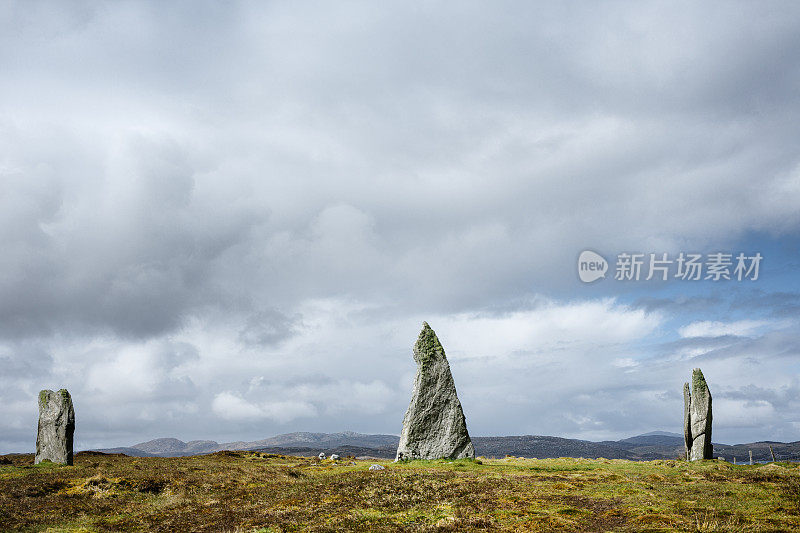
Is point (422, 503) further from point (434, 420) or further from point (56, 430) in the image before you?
point (56, 430)

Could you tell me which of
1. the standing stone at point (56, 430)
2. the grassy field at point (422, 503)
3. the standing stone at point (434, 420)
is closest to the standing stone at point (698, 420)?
the grassy field at point (422, 503)

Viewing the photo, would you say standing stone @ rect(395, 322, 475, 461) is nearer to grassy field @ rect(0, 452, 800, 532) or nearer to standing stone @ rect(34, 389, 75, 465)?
grassy field @ rect(0, 452, 800, 532)

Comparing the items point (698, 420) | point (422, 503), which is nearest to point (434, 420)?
point (422, 503)

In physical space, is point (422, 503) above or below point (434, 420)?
below

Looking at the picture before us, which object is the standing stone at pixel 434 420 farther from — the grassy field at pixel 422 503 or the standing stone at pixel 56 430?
the standing stone at pixel 56 430

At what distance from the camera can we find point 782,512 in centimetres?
1733

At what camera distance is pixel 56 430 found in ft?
145

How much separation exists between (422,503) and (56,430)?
3697 centimetres

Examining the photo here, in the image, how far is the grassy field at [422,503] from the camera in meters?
17.0

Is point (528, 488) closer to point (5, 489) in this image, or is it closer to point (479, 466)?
point (479, 466)

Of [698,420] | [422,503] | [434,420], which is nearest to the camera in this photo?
[422,503]

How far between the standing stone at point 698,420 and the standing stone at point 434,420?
18.3 m

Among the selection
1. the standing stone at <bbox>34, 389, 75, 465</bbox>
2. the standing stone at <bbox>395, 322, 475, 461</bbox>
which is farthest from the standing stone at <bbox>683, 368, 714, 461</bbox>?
the standing stone at <bbox>34, 389, 75, 465</bbox>

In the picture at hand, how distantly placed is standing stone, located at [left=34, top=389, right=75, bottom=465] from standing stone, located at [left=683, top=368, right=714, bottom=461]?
49000mm
